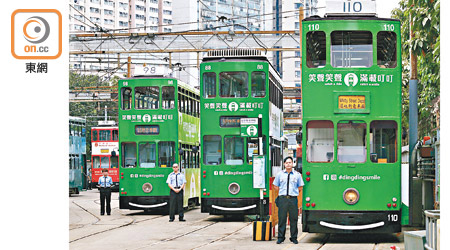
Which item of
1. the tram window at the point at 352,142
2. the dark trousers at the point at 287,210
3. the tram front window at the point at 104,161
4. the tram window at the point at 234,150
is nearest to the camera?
the tram window at the point at 352,142

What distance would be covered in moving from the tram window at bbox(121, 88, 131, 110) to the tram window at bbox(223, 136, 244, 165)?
4374 mm

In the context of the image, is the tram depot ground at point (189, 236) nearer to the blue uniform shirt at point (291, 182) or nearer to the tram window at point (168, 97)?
the blue uniform shirt at point (291, 182)

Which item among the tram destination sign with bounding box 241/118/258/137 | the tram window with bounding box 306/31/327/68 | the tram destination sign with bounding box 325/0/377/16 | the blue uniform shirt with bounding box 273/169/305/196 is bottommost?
the blue uniform shirt with bounding box 273/169/305/196

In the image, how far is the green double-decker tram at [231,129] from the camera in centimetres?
2289

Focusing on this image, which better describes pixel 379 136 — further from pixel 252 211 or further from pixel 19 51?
pixel 19 51

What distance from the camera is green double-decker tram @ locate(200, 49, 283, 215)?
22.9 m

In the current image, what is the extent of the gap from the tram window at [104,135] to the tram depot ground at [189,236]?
23.2m

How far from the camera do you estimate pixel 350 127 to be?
16.2 metres

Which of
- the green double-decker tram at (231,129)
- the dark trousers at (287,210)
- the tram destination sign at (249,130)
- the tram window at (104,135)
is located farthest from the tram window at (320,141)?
the tram window at (104,135)

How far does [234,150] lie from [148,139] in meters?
3.95

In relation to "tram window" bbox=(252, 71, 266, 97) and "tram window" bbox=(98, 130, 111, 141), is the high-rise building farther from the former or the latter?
"tram window" bbox=(252, 71, 266, 97)

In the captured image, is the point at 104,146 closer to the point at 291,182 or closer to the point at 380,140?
the point at 291,182

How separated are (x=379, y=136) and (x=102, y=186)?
38.6 feet

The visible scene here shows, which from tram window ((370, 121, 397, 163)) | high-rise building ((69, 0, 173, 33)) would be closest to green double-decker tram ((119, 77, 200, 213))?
tram window ((370, 121, 397, 163))
